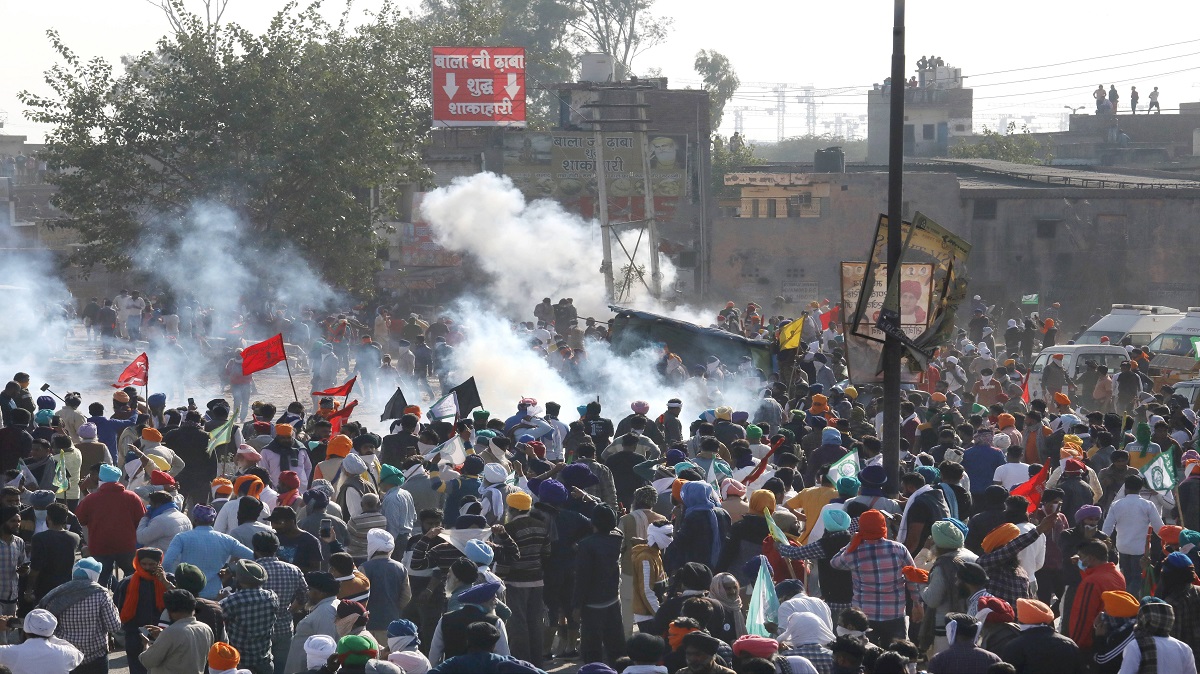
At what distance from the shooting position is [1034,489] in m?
11.5

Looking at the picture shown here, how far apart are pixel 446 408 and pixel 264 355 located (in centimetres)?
218

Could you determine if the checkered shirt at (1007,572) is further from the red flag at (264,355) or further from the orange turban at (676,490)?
the red flag at (264,355)

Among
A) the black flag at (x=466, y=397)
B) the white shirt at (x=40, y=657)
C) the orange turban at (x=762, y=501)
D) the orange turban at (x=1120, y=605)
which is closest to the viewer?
the white shirt at (x=40, y=657)

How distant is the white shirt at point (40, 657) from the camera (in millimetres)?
7387

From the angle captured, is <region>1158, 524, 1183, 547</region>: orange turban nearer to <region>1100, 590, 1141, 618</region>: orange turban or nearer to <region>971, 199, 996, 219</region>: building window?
<region>1100, 590, 1141, 618</region>: orange turban

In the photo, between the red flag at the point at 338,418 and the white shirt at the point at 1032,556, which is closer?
the white shirt at the point at 1032,556

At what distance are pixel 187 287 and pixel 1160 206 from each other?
25.9 metres

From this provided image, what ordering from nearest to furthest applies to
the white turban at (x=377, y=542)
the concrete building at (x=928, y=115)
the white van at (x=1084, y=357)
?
the white turban at (x=377, y=542) → the white van at (x=1084, y=357) → the concrete building at (x=928, y=115)

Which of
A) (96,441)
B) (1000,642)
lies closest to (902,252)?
(1000,642)

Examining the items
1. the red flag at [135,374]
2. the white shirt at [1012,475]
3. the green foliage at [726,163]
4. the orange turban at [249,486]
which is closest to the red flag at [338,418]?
the red flag at [135,374]

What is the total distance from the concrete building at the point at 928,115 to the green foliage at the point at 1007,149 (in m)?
2.08

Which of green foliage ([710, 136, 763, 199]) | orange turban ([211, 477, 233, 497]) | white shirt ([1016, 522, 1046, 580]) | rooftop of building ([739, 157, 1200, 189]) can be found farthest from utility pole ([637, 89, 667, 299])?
white shirt ([1016, 522, 1046, 580])

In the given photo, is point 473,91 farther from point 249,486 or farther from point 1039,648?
point 1039,648

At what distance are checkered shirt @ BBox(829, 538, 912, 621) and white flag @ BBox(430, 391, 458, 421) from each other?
7610 mm
